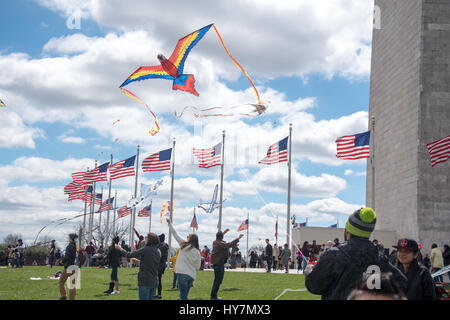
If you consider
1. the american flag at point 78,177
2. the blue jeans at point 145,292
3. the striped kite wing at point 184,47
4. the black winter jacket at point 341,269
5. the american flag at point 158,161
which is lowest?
the blue jeans at point 145,292

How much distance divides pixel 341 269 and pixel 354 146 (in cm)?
2253

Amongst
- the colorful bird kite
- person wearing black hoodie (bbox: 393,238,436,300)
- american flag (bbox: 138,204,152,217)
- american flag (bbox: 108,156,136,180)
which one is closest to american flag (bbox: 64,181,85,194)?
american flag (bbox: 108,156,136,180)

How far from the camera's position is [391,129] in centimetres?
4122

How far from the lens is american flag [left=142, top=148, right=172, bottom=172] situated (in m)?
A: 32.6

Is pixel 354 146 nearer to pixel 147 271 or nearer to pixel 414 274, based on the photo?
pixel 147 271

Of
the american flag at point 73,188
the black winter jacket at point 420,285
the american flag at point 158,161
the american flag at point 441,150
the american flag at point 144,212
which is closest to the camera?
the black winter jacket at point 420,285

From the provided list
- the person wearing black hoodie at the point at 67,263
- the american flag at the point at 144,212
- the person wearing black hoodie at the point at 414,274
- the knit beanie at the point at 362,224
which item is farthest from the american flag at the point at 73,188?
the knit beanie at the point at 362,224

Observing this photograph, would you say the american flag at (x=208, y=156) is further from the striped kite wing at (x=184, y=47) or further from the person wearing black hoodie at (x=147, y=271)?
the person wearing black hoodie at (x=147, y=271)

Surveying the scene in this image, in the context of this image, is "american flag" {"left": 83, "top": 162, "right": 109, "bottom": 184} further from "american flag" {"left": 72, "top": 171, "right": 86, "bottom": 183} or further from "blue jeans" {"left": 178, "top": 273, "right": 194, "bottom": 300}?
"blue jeans" {"left": 178, "top": 273, "right": 194, "bottom": 300}

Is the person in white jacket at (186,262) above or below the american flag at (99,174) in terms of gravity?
below

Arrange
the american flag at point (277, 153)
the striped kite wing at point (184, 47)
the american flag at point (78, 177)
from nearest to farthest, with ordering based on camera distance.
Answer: the striped kite wing at point (184, 47)
the american flag at point (277, 153)
the american flag at point (78, 177)

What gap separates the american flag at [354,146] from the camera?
1033 inches

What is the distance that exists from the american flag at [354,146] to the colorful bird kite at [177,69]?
1127 cm
